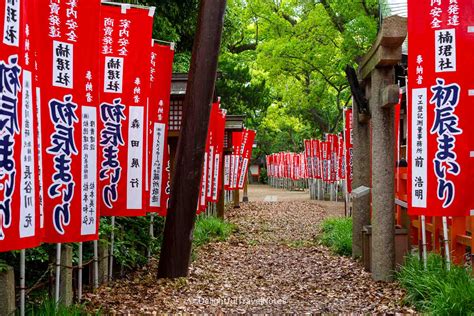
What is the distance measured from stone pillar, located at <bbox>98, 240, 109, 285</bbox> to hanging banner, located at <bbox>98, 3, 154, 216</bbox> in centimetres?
58

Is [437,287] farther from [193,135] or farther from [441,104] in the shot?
[193,135]

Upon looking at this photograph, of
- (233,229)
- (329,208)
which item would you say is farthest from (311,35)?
(233,229)

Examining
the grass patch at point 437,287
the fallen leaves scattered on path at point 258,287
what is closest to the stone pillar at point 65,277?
the fallen leaves scattered on path at point 258,287

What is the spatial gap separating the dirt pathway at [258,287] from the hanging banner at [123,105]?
4.04ft

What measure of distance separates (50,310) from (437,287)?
3.97m

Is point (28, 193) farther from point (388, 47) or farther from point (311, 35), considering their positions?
point (311, 35)

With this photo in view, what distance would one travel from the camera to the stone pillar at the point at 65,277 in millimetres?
5789

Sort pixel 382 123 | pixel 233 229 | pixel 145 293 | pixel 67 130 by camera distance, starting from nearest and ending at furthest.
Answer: pixel 67 130
pixel 145 293
pixel 382 123
pixel 233 229

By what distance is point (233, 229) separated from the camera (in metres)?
16.0

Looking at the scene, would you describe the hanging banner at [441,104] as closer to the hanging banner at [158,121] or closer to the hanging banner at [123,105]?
the hanging banner at [123,105]

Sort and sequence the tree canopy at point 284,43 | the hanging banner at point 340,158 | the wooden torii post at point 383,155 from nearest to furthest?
the wooden torii post at point 383,155 → the tree canopy at point 284,43 → the hanging banner at point 340,158

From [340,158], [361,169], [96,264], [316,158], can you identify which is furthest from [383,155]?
[316,158]

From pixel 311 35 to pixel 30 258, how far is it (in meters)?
19.7

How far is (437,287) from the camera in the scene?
5809 millimetres
